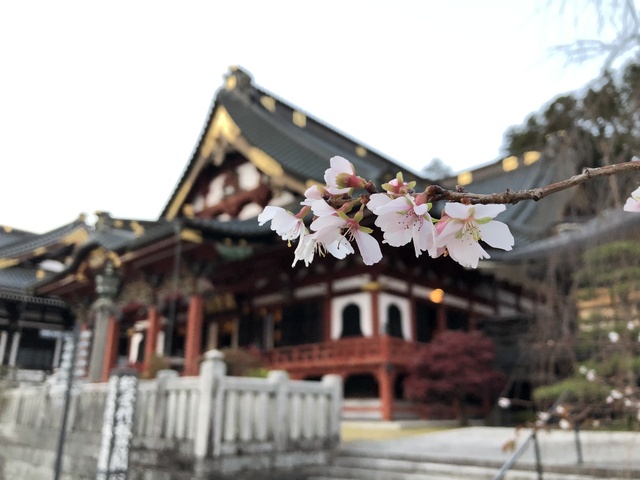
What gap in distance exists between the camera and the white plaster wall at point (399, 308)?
39.1ft

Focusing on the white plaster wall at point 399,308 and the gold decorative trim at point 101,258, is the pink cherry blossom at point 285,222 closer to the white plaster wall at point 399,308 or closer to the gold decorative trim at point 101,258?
the white plaster wall at point 399,308

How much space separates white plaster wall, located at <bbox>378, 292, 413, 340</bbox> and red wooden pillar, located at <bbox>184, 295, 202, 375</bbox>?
4.13 meters

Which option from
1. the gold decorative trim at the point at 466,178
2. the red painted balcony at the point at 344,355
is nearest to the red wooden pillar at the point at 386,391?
the red painted balcony at the point at 344,355

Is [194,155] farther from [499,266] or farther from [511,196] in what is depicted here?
[511,196]

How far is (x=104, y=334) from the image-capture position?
11.1 meters

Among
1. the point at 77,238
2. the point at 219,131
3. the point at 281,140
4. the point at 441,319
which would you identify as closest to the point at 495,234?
the point at 441,319

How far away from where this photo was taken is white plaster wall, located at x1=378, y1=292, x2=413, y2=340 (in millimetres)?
11922

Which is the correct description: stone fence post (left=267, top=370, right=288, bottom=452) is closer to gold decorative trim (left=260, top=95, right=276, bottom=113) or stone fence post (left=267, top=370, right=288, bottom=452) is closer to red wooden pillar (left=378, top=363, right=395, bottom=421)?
red wooden pillar (left=378, top=363, right=395, bottom=421)

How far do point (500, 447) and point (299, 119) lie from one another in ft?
47.2

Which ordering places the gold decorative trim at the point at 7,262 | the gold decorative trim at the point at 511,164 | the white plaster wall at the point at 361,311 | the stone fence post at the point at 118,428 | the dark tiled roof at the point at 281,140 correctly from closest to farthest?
the stone fence post at the point at 118,428 < the white plaster wall at the point at 361,311 < the dark tiled roof at the point at 281,140 < the gold decorative trim at the point at 511,164 < the gold decorative trim at the point at 7,262

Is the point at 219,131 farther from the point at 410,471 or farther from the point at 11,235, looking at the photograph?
the point at 11,235

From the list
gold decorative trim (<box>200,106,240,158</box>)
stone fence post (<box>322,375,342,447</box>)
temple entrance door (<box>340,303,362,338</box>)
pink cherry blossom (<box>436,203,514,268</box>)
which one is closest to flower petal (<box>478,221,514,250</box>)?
pink cherry blossom (<box>436,203,514,268</box>)

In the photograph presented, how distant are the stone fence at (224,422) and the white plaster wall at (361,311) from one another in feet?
14.9

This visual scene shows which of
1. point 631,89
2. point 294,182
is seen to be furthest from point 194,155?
point 631,89
